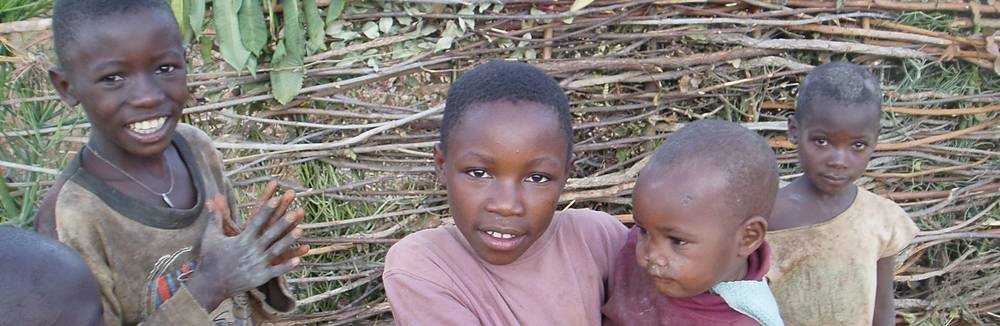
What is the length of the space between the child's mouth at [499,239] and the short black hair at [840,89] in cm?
121

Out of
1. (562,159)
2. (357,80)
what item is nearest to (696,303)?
(562,159)

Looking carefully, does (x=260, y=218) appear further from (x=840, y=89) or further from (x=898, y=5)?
(x=898, y=5)

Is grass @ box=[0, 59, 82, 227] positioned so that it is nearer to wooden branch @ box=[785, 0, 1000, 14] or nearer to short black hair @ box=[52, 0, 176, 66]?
short black hair @ box=[52, 0, 176, 66]

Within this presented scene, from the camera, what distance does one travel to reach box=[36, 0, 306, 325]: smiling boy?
5.65 feet

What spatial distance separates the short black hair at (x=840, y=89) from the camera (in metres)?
2.25

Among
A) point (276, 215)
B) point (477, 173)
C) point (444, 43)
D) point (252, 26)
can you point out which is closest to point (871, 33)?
point (444, 43)

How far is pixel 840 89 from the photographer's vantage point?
7.43 feet

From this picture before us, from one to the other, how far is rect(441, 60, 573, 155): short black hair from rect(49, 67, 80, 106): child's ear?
0.90 metres

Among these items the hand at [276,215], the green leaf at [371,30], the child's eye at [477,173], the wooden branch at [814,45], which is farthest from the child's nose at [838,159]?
the green leaf at [371,30]

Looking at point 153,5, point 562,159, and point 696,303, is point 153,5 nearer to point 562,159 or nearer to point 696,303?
point 562,159

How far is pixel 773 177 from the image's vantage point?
166cm

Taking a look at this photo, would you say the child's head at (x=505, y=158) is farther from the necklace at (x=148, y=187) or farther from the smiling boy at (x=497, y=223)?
the necklace at (x=148, y=187)

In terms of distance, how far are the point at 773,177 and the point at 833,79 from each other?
32.0 inches

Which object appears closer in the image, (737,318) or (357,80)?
(737,318)
